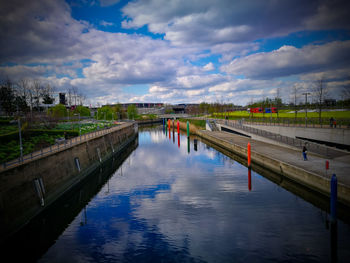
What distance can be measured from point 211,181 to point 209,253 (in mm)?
13393

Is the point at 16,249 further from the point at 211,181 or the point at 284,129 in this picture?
the point at 284,129

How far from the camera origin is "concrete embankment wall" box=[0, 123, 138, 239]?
14872 millimetres

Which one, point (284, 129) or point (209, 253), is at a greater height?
point (284, 129)

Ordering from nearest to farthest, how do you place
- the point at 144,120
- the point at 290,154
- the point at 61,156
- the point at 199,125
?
the point at 61,156, the point at 290,154, the point at 199,125, the point at 144,120

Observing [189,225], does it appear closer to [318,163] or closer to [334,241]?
[334,241]

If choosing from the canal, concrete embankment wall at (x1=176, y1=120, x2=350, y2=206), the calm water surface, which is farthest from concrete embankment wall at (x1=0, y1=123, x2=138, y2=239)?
concrete embankment wall at (x1=176, y1=120, x2=350, y2=206)

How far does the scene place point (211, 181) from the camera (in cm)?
2598

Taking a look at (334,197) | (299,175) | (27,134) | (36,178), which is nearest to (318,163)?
(299,175)

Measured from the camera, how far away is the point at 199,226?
621 inches

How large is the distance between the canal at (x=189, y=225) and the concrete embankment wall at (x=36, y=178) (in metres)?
1.03

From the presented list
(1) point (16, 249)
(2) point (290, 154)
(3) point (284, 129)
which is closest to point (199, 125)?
(3) point (284, 129)

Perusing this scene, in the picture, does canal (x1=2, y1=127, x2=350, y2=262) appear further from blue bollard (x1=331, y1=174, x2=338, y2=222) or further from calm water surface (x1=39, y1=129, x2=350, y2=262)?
blue bollard (x1=331, y1=174, x2=338, y2=222)

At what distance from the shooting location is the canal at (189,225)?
42.2 feet

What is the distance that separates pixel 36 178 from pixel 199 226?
44.8 ft
